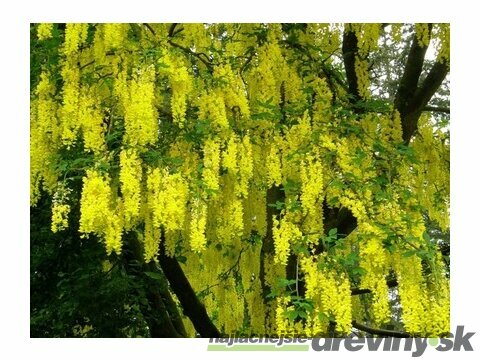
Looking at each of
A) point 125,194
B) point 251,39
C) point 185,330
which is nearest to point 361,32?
point 251,39

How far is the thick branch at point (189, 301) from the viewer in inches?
222

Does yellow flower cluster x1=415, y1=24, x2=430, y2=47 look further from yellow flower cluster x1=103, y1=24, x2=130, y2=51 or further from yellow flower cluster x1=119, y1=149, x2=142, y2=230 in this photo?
yellow flower cluster x1=119, y1=149, x2=142, y2=230

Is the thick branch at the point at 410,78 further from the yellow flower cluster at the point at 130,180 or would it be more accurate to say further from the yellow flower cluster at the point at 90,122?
the yellow flower cluster at the point at 90,122

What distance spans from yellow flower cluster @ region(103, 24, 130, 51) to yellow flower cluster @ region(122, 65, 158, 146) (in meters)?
0.26

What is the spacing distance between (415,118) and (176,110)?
2313 mm

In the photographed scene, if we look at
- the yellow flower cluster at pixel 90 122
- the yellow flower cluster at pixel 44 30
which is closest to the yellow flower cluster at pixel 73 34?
the yellow flower cluster at pixel 44 30

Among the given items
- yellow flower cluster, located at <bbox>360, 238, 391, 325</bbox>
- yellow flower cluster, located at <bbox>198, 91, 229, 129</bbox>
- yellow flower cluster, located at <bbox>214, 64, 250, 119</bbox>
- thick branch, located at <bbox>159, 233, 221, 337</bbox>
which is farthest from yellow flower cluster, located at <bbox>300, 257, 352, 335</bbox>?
thick branch, located at <bbox>159, 233, 221, 337</bbox>

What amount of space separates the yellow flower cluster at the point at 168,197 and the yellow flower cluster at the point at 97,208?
0.95 feet

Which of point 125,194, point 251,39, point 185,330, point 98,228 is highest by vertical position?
point 251,39

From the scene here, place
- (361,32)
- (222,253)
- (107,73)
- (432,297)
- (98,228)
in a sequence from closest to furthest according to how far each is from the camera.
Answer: (432,297)
(98,228)
(107,73)
(361,32)
(222,253)

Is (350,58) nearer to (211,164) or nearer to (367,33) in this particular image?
(367,33)

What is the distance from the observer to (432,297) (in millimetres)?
3561

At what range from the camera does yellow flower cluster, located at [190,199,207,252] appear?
3.83m

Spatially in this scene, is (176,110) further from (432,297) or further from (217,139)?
(432,297)
